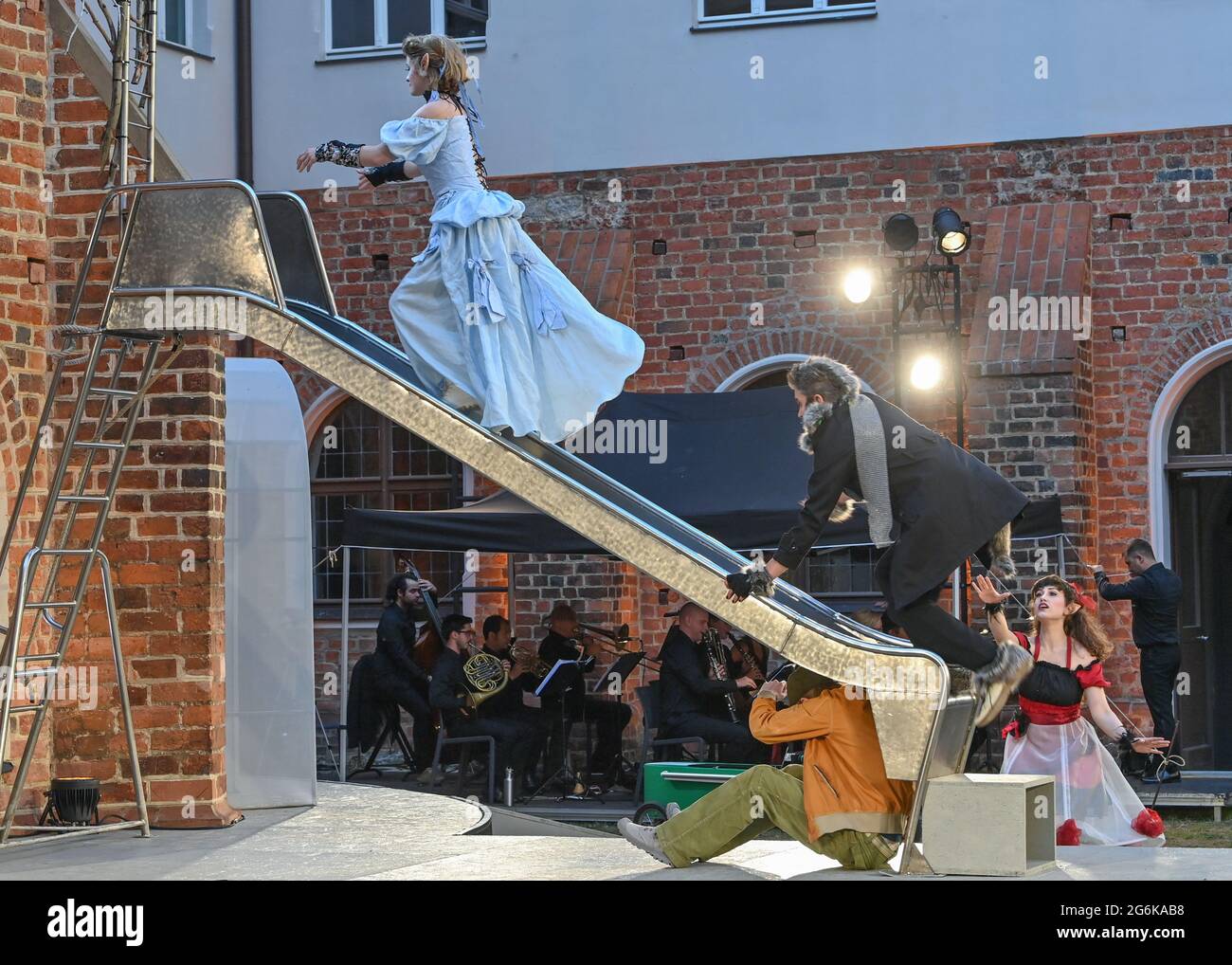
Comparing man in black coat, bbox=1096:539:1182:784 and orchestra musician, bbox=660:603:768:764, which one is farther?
man in black coat, bbox=1096:539:1182:784

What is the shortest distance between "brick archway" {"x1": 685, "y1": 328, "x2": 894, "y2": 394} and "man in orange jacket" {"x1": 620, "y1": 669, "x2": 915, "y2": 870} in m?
8.36

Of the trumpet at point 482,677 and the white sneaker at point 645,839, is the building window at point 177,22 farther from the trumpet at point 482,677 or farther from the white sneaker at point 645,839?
the white sneaker at point 645,839

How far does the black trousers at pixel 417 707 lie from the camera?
1371cm

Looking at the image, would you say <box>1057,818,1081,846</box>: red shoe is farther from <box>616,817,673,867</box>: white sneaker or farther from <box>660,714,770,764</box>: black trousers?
<box>660,714,770,764</box>: black trousers

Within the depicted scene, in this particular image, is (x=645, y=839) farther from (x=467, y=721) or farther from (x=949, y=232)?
(x=949, y=232)

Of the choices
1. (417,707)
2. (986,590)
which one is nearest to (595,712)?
(417,707)

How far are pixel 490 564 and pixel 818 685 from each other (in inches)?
356

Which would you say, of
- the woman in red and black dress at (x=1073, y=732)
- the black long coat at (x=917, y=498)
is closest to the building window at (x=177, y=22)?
the woman in red and black dress at (x=1073, y=732)

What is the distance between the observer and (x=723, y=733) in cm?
1242

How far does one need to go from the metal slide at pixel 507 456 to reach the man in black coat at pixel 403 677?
529cm

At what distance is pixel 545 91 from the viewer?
15.9 meters

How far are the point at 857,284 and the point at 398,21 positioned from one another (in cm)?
495

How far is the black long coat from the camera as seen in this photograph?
6.77 metres

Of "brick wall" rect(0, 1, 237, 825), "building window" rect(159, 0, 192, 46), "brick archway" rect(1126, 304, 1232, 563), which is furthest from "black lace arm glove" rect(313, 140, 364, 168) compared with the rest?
"building window" rect(159, 0, 192, 46)
